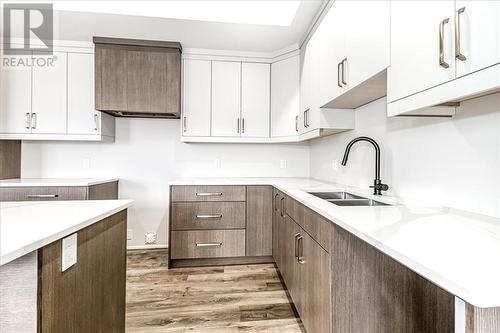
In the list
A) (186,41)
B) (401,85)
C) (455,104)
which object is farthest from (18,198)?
(455,104)

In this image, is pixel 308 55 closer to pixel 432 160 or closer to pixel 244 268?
pixel 432 160

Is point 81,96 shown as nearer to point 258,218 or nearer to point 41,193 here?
point 41,193

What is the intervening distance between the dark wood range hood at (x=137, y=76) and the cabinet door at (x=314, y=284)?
203 centimetres

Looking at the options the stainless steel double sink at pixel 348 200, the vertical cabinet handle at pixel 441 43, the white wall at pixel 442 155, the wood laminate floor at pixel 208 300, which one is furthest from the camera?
the wood laminate floor at pixel 208 300

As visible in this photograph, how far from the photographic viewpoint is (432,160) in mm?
1404

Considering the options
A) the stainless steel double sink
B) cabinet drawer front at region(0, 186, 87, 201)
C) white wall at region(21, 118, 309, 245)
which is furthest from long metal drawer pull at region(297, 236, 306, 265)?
cabinet drawer front at region(0, 186, 87, 201)

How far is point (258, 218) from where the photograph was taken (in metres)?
Answer: 2.82

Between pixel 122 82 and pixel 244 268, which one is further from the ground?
pixel 122 82

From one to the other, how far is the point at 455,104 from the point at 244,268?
2.24 meters

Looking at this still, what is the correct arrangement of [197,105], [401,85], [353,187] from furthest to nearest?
1. [197,105]
2. [353,187]
3. [401,85]

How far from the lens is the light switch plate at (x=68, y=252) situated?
859mm

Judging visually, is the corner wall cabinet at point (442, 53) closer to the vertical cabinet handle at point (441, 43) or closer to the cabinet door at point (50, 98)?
the vertical cabinet handle at point (441, 43)

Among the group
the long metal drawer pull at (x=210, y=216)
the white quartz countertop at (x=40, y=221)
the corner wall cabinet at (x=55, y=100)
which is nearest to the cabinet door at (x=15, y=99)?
the corner wall cabinet at (x=55, y=100)

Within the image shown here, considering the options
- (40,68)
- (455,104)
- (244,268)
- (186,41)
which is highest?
(186,41)
